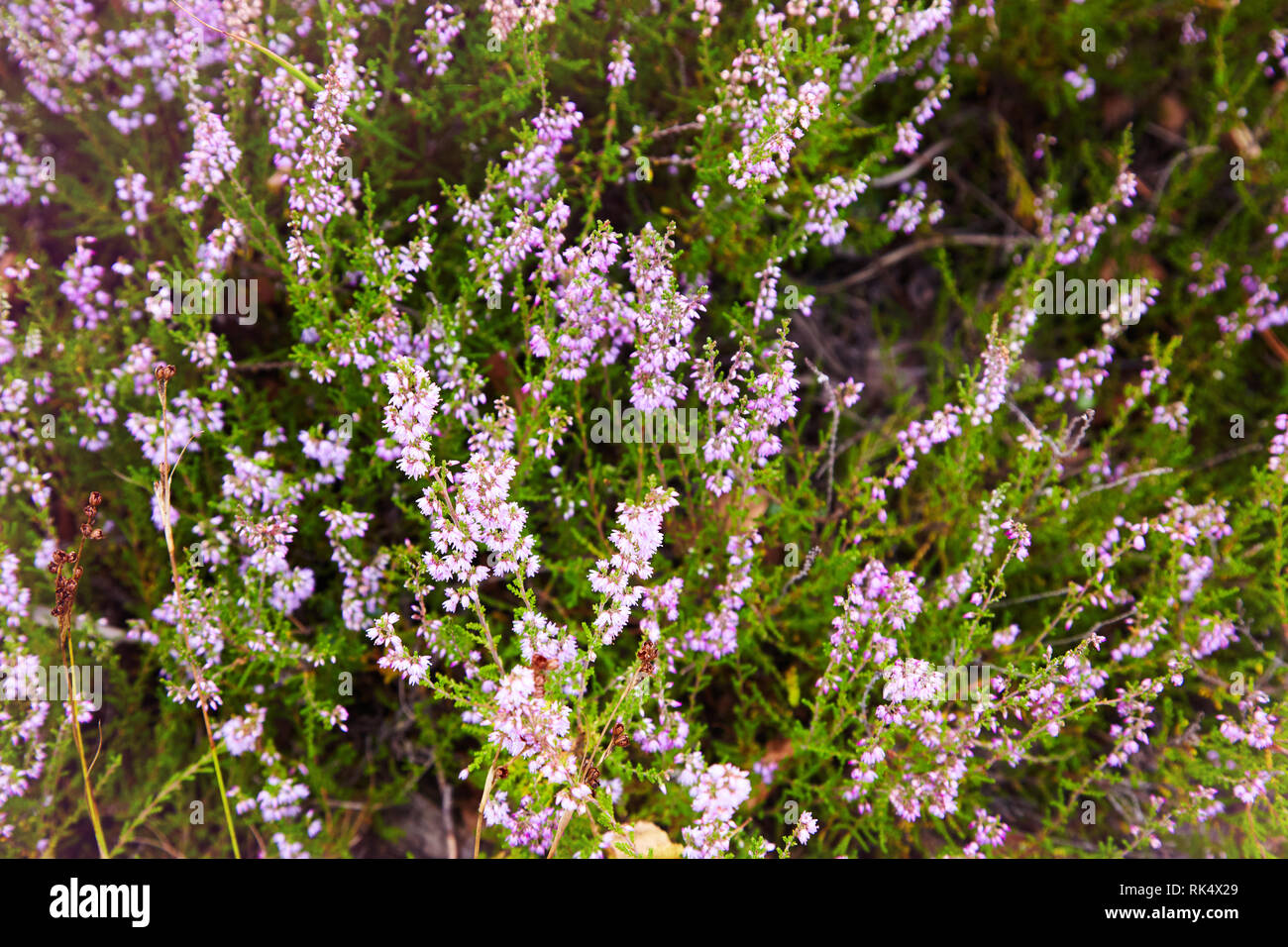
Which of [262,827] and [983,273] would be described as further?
[983,273]

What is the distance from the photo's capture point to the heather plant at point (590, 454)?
254 cm

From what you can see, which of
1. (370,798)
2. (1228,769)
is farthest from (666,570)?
(1228,769)

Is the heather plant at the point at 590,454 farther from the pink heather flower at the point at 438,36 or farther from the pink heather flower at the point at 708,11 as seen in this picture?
the pink heather flower at the point at 708,11

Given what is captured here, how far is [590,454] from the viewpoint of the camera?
274 cm

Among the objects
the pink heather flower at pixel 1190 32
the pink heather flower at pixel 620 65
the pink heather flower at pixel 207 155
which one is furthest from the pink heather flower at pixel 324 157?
the pink heather flower at pixel 1190 32

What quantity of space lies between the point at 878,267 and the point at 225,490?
2.90m

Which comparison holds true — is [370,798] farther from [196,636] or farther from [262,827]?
[196,636]

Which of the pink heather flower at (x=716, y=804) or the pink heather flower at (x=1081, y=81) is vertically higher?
the pink heather flower at (x=1081, y=81)
